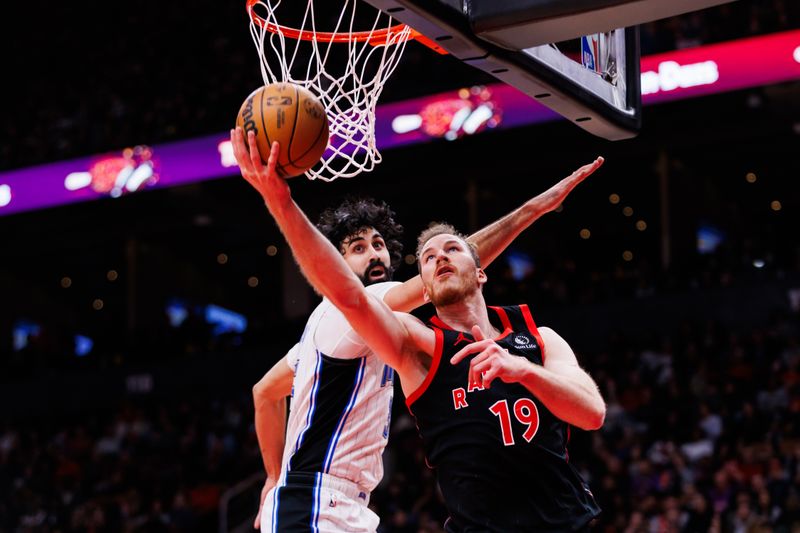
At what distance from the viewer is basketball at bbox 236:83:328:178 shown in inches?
133

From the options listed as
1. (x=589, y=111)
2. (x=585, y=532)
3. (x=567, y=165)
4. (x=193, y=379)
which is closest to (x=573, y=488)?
(x=585, y=532)

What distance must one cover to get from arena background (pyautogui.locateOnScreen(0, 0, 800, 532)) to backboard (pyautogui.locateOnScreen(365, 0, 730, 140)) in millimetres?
6309

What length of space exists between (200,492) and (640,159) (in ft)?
30.3

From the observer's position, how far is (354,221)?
15.1 feet

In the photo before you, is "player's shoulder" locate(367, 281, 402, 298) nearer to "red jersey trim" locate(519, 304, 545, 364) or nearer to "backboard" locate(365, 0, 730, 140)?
"red jersey trim" locate(519, 304, 545, 364)

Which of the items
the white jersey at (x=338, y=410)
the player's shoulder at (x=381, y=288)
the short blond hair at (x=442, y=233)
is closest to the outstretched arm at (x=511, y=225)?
the player's shoulder at (x=381, y=288)

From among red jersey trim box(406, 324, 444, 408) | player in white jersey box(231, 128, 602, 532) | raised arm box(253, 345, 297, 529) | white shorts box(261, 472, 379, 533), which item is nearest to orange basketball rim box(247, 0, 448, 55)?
player in white jersey box(231, 128, 602, 532)

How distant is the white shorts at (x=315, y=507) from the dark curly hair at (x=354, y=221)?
3.29 feet

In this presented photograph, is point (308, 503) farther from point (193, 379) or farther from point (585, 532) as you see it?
point (193, 379)

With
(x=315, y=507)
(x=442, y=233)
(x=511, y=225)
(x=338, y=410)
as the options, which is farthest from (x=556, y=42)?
(x=315, y=507)

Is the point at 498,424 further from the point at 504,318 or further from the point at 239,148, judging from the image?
the point at 239,148

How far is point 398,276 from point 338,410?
14615mm

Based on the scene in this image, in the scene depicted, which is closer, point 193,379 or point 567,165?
point 567,165

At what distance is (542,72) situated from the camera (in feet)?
13.5
